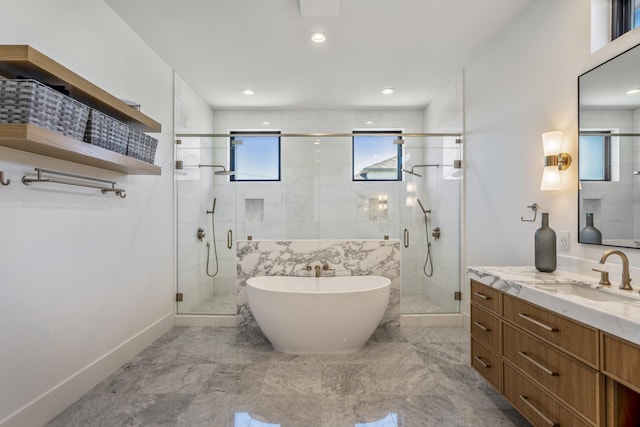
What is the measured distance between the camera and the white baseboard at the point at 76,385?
173cm

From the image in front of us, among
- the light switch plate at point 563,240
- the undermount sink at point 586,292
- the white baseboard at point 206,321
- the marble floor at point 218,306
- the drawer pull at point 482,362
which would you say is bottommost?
the white baseboard at point 206,321

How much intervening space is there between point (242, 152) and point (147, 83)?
111 cm

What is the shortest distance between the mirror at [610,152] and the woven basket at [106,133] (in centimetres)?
276

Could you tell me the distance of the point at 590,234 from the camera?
1.86 meters

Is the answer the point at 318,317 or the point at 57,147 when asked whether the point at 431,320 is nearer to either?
the point at 318,317

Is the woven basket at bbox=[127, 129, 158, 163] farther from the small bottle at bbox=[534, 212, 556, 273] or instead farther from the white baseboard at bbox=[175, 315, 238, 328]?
the small bottle at bbox=[534, 212, 556, 273]

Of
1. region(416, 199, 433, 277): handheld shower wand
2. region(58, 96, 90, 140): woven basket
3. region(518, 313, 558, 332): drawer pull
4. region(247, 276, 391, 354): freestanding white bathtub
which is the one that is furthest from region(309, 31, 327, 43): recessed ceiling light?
region(518, 313, 558, 332): drawer pull

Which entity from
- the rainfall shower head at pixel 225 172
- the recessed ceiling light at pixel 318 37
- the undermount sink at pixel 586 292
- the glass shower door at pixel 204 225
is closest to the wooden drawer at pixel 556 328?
the undermount sink at pixel 586 292

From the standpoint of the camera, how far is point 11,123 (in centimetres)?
138

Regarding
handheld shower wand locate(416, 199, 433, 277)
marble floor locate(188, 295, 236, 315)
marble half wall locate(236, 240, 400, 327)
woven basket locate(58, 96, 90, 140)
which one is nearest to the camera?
woven basket locate(58, 96, 90, 140)

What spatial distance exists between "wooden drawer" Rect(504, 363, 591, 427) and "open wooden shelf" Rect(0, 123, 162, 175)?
2.53 meters

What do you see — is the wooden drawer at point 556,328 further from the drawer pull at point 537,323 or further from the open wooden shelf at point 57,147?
the open wooden shelf at point 57,147

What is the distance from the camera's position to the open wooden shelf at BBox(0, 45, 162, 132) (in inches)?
55.2

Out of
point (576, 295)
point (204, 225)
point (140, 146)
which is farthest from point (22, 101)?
point (576, 295)
